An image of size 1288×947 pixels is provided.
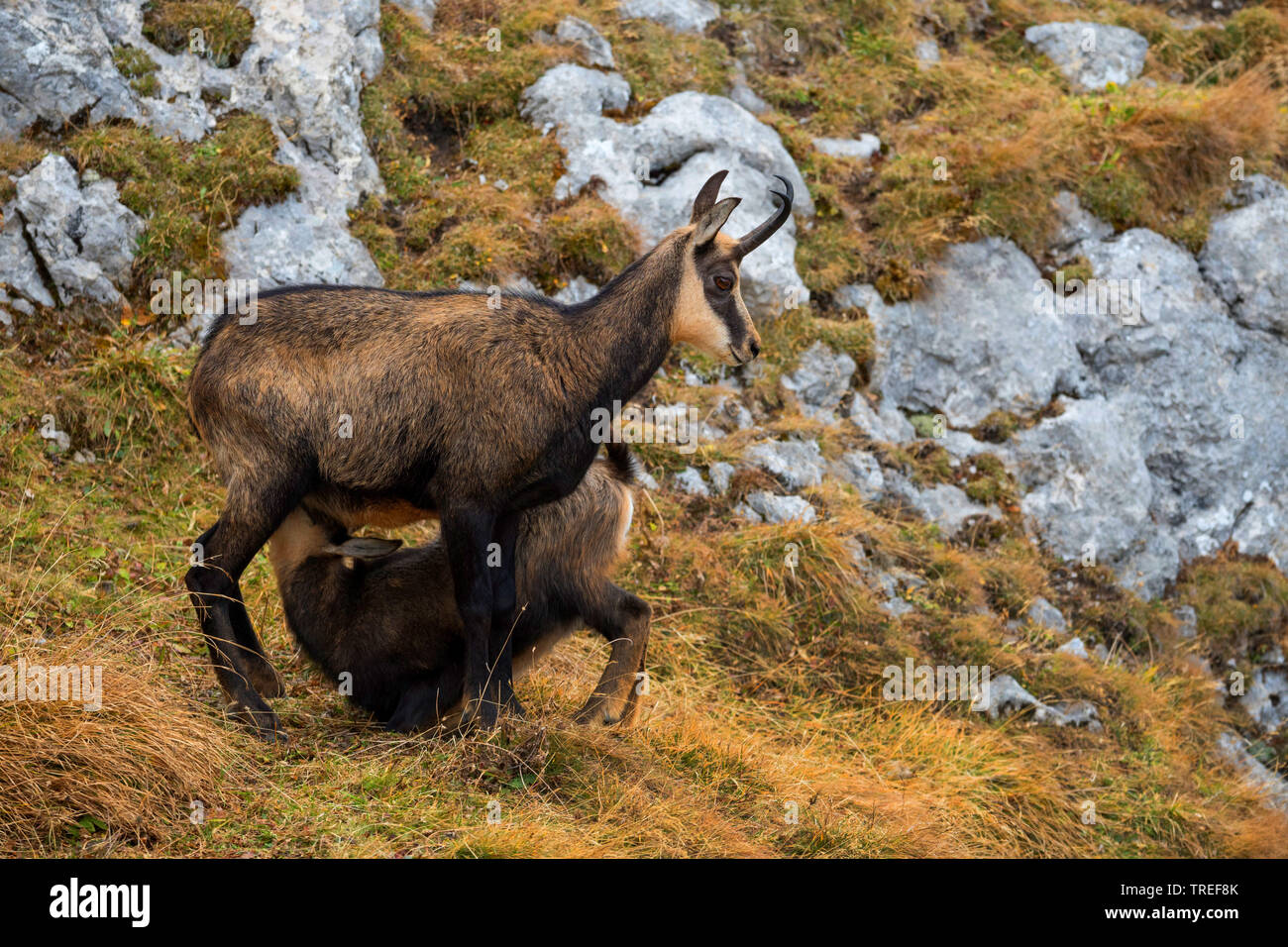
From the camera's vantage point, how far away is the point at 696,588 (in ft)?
27.5

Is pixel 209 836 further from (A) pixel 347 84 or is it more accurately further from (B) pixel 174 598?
(A) pixel 347 84

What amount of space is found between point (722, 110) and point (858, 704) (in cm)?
587

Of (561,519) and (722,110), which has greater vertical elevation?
(722,110)

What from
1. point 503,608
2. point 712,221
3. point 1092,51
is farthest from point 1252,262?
point 503,608

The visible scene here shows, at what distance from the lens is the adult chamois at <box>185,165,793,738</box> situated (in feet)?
18.4

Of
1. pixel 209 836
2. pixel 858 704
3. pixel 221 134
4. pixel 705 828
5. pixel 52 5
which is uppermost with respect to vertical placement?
pixel 52 5

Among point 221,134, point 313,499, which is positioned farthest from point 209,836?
point 221,134

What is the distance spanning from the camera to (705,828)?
220 inches

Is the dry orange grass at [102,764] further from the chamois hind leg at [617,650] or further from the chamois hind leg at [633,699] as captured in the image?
the chamois hind leg at [633,699]

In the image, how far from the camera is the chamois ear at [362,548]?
20.4 feet

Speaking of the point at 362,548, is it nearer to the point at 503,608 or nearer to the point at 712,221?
the point at 503,608

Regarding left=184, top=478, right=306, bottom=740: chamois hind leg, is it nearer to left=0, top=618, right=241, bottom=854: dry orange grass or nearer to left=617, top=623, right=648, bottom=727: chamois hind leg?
left=0, top=618, right=241, bottom=854: dry orange grass

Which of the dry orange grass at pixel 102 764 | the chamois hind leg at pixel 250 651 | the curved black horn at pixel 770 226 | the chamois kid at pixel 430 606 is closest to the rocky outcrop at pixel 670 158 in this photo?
the curved black horn at pixel 770 226

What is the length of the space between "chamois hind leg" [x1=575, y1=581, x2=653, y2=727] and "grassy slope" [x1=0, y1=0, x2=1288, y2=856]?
0.69 feet
